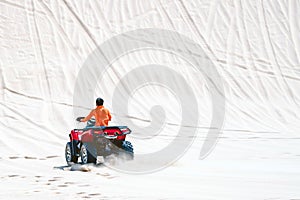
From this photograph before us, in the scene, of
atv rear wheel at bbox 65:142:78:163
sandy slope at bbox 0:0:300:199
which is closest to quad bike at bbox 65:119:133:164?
atv rear wheel at bbox 65:142:78:163

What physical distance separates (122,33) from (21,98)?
7.17m

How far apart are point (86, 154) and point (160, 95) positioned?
12.0 metres

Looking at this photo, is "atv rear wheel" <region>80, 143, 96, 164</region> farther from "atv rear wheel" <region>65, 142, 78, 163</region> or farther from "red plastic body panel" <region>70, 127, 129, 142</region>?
"atv rear wheel" <region>65, 142, 78, 163</region>

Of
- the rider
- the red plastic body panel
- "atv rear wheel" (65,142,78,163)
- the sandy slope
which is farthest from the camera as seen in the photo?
"atv rear wheel" (65,142,78,163)

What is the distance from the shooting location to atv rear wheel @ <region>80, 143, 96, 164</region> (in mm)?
10427

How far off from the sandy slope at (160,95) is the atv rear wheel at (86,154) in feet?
0.97

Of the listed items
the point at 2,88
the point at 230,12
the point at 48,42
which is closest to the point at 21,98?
the point at 2,88

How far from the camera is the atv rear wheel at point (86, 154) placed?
1043 centimetres

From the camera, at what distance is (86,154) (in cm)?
1052

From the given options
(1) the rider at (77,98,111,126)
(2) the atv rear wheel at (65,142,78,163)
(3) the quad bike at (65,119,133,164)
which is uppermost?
(1) the rider at (77,98,111,126)

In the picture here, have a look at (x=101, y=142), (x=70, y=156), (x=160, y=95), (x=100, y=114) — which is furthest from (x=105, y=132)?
(x=160, y=95)

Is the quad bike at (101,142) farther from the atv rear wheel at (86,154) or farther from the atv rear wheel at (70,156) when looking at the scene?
the atv rear wheel at (70,156)

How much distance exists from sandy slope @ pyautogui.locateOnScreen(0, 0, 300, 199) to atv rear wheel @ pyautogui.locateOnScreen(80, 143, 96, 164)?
0.97ft

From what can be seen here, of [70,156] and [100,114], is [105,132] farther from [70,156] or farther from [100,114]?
[70,156]
